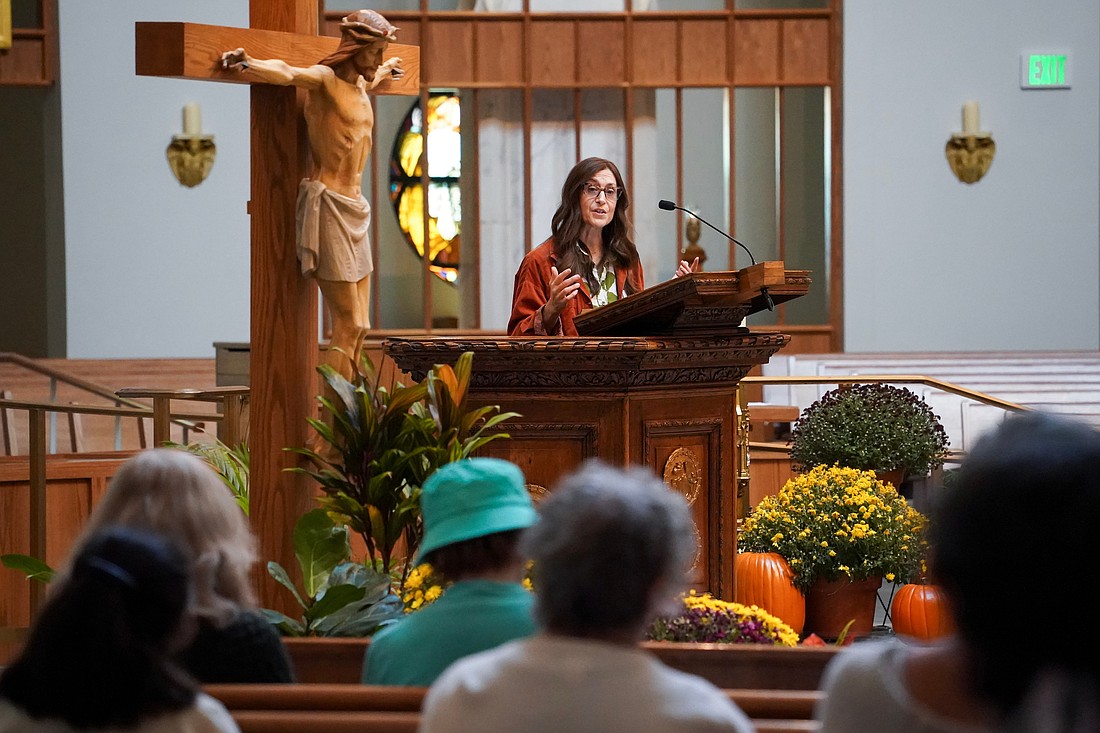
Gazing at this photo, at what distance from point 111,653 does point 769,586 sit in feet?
12.6

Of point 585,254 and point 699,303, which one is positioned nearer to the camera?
point 699,303

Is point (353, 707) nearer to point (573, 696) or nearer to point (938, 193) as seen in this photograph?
point (573, 696)

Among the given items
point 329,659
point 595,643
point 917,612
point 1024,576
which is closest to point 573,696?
point 595,643

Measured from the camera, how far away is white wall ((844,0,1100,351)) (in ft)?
40.9

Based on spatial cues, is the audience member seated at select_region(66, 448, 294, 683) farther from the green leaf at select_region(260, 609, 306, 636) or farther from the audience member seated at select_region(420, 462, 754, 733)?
the green leaf at select_region(260, 609, 306, 636)

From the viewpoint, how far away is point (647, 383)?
152 inches

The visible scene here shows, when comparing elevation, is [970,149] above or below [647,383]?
above

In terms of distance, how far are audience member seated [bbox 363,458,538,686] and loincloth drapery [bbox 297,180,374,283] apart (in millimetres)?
1712

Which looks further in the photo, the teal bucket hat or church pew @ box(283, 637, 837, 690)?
church pew @ box(283, 637, 837, 690)

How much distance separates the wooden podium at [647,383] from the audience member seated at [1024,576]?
2.20 m

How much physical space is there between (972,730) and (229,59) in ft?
9.07

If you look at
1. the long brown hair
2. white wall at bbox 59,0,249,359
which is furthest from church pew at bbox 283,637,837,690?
white wall at bbox 59,0,249,359

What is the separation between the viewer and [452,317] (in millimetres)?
13594

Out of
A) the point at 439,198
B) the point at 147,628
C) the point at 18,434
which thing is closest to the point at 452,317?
the point at 439,198
